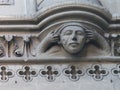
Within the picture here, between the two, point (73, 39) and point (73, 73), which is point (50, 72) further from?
point (73, 39)

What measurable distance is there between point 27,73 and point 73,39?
0.60 metres

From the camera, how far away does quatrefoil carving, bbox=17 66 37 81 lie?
798 centimetres

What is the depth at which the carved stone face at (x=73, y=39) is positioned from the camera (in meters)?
7.98

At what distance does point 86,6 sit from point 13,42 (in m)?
0.86

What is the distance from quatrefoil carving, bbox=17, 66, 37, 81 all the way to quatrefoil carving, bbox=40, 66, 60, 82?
3.4 inches

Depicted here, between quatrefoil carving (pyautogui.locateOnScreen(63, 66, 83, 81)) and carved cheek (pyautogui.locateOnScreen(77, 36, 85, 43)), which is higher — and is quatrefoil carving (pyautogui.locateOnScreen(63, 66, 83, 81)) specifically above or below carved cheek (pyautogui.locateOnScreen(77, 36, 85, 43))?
below

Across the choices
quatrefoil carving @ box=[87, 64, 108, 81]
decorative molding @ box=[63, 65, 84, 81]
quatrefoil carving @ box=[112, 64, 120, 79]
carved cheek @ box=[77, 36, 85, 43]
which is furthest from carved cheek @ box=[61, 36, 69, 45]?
quatrefoil carving @ box=[112, 64, 120, 79]

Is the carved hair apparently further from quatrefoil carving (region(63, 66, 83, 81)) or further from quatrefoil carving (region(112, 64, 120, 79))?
quatrefoil carving (region(112, 64, 120, 79))

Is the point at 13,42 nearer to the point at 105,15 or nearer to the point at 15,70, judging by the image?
the point at 15,70

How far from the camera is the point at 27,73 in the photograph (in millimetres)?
8008

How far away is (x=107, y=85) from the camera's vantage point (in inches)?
313

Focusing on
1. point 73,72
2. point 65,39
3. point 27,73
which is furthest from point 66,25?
point 27,73

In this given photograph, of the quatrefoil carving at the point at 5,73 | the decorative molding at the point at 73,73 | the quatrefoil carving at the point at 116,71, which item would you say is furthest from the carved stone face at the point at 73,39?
the quatrefoil carving at the point at 5,73

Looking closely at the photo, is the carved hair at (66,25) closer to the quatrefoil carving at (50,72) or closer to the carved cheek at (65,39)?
the carved cheek at (65,39)
